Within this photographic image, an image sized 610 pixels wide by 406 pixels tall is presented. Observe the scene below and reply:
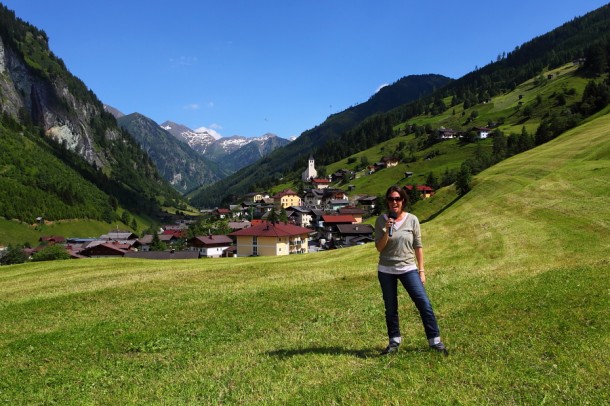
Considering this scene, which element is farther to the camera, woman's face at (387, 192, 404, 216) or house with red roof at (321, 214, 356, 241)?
house with red roof at (321, 214, 356, 241)

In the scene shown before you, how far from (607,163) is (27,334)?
185ft

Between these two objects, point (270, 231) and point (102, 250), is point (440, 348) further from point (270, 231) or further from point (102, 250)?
point (102, 250)

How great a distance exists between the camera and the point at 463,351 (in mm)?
9078

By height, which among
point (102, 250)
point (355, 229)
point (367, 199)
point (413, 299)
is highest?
point (413, 299)

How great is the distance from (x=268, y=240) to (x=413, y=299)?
87.3 m

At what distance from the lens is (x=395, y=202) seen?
9328 millimetres

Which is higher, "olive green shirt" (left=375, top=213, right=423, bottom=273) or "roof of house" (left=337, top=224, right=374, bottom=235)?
"olive green shirt" (left=375, top=213, right=423, bottom=273)

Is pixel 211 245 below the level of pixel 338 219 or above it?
below

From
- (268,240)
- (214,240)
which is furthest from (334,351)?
(214,240)

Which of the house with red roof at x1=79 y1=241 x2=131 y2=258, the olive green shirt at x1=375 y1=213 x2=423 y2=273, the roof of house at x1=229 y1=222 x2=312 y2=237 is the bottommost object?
the house with red roof at x1=79 y1=241 x2=131 y2=258

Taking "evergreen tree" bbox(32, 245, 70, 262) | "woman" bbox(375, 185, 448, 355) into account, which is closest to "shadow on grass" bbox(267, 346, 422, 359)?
"woman" bbox(375, 185, 448, 355)

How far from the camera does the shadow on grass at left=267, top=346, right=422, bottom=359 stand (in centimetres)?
947

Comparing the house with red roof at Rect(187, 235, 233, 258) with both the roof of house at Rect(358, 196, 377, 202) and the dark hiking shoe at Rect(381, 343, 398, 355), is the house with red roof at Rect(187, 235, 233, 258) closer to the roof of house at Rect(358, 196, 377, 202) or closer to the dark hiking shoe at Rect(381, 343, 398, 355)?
the roof of house at Rect(358, 196, 377, 202)

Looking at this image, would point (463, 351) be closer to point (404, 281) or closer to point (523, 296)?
point (404, 281)
